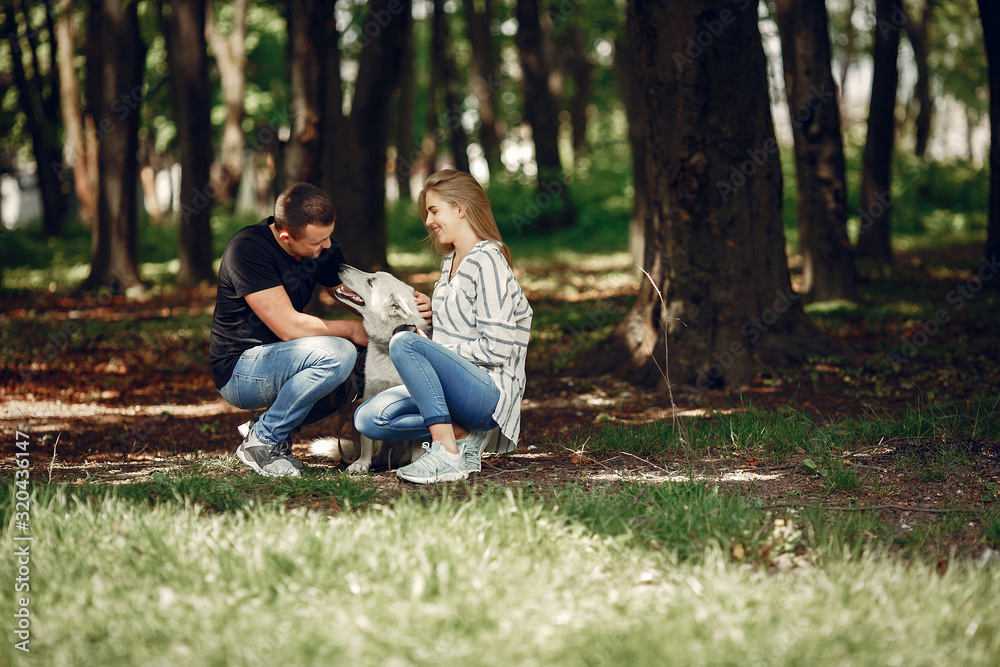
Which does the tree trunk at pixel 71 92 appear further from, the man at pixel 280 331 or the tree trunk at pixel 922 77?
the tree trunk at pixel 922 77

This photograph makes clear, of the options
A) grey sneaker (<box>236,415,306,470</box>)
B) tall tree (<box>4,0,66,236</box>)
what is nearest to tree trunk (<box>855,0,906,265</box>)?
grey sneaker (<box>236,415,306,470</box>)

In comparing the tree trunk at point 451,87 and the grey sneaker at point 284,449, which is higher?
the tree trunk at point 451,87

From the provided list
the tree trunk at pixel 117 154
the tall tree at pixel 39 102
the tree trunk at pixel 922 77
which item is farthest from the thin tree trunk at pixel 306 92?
the tree trunk at pixel 922 77

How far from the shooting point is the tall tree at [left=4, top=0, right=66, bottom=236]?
19.6 metres

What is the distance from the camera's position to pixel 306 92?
9078 millimetres

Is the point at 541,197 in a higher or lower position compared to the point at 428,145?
lower

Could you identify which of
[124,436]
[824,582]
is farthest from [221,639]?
[124,436]

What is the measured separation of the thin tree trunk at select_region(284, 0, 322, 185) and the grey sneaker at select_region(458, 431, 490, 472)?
4.98 m

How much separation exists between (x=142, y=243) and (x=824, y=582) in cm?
1907

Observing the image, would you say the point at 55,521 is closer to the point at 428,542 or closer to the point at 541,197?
the point at 428,542

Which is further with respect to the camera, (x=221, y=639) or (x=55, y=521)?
(x=55, y=521)

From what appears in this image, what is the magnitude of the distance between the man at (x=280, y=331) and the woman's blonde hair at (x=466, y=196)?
0.49 meters

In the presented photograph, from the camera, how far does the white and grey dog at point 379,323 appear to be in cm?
448

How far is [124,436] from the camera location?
609cm
